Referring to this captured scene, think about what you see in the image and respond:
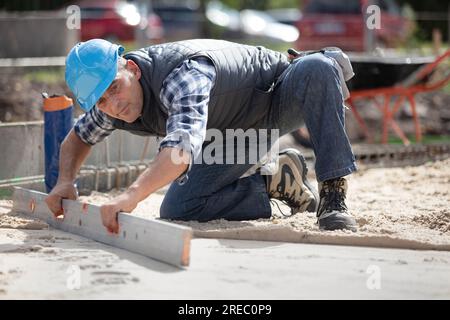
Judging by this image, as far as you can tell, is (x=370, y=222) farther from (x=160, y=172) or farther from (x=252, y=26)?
(x=252, y=26)

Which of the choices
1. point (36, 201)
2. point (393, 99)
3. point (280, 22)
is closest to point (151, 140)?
point (36, 201)

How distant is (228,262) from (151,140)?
2.77m

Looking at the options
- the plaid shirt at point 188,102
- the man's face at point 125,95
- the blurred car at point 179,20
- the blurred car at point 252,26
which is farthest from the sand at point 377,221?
the blurred car at point 252,26

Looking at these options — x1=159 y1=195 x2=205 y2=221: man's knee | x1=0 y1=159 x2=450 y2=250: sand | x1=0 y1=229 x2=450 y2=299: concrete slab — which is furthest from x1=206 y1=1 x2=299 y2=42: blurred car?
x1=0 y1=229 x2=450 y2=299: concrete slab

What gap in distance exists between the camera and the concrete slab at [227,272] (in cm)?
317

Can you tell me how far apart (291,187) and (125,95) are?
1.22 m

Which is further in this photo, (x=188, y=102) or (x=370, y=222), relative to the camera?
(x=370, y=222)

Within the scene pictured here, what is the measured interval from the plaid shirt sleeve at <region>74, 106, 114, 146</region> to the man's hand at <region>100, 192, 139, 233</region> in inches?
30.2

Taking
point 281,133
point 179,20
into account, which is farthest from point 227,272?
point 179,20

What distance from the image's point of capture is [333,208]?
4199 millimetres

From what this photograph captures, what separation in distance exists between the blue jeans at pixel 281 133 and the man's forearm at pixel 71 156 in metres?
0.49

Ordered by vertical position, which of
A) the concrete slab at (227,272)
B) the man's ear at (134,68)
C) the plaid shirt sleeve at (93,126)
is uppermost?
the man's ear at (134,68)

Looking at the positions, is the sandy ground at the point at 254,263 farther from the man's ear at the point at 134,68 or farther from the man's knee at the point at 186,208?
the man's ear at the point at 134,68

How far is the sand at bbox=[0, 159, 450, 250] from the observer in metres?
3.96
